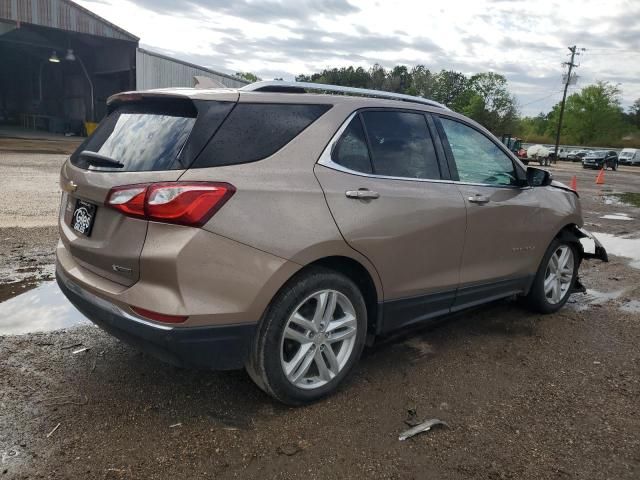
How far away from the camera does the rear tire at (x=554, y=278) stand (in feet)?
15.3

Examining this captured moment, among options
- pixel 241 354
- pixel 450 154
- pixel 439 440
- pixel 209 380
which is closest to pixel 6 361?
pixel 209 380

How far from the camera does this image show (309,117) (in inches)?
118

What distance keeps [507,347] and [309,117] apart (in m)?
2.41

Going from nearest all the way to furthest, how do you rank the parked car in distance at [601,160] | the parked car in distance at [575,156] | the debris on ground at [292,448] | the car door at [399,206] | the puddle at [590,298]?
the debris on ground at [292,448], the car door at [399,206], the puddle at [590,298], the parked car in distance at [601,160], the parked car in distance at [575,156]

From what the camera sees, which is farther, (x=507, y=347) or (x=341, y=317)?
(x=507, y=347)

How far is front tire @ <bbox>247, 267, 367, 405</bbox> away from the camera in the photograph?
2.77m

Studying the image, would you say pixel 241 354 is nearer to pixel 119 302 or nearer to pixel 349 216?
pixel 119 302

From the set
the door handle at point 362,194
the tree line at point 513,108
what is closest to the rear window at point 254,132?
the door handle at point 362,194

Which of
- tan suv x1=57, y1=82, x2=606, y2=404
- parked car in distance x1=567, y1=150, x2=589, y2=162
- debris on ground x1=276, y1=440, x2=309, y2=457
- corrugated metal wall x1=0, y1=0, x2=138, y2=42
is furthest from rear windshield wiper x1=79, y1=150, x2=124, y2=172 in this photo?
parked car in distance x1=567, y1=150, x2=589, y2=162

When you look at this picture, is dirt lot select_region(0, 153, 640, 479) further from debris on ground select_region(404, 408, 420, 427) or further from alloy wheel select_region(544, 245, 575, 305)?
alloy wheel select_region(544, 245, 575, 305)

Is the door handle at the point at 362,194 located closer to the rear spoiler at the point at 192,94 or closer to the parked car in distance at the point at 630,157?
the rear spoiler at the point at 192,94

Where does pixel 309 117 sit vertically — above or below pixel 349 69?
below

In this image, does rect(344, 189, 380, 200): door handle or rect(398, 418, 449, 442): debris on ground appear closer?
rect(398, 418, 449, 442): debris on ground

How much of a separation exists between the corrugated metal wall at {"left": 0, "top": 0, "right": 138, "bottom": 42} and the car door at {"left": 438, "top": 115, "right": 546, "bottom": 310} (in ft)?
87.7
